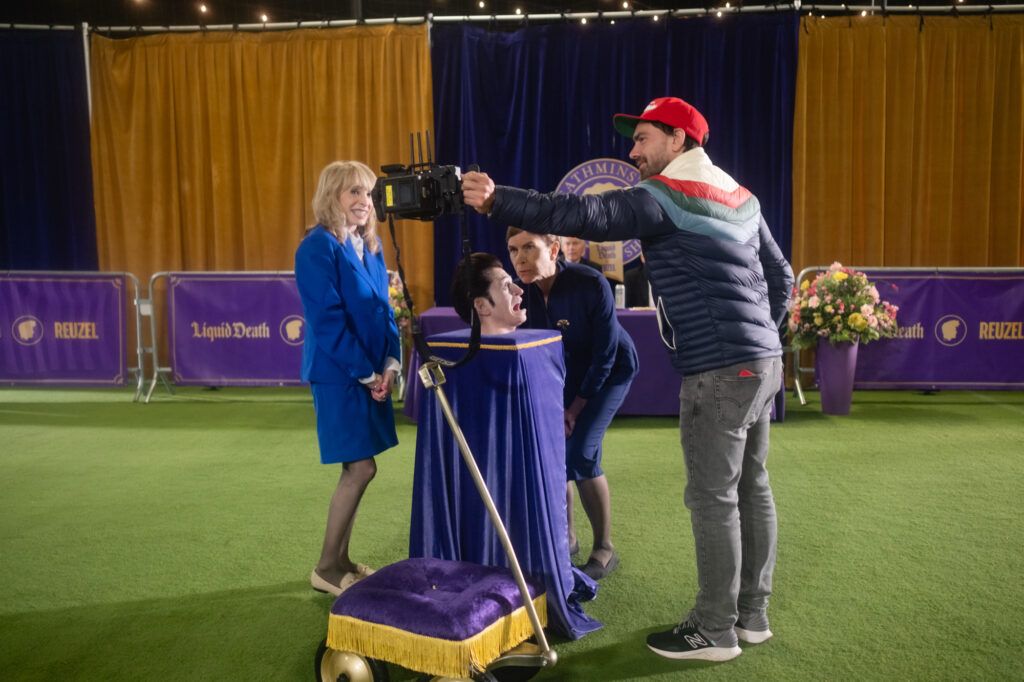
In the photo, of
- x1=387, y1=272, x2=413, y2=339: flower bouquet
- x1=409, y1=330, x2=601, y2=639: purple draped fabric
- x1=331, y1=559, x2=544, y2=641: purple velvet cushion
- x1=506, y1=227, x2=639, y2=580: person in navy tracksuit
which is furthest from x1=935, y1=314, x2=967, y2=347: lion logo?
x1=331, y1=559, x2=544, y2=641: purple velvet cushion

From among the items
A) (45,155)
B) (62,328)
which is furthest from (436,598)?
(45,155)

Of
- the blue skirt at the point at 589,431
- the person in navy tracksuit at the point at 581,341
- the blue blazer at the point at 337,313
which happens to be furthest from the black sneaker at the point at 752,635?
the blue blazer at the point at 337,313

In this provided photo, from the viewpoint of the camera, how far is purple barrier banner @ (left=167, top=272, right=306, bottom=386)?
7.62 metres

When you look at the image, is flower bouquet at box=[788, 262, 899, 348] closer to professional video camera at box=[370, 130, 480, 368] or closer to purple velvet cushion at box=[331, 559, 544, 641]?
purple velvet cushion at box=[331, 559, 544, 641]

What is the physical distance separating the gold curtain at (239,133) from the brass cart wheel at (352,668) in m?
6.16

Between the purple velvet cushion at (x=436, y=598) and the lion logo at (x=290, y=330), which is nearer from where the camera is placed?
the purple velvet cushion at (x=436, y=598)

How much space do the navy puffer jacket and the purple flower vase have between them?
4084 mm

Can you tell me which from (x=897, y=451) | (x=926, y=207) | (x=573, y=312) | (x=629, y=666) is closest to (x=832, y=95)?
(x=926, y=207)

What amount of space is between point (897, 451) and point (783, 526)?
182cm

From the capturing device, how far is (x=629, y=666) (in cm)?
267

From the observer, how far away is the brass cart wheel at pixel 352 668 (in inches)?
91.7

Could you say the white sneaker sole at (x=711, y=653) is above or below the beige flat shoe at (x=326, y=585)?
below

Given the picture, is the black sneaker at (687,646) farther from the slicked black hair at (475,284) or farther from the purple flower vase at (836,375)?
the purple flower vase at (836,375)

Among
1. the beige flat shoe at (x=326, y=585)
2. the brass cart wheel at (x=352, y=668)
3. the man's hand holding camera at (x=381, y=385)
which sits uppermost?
the man's hand holding camera at (x=381, y=385)
